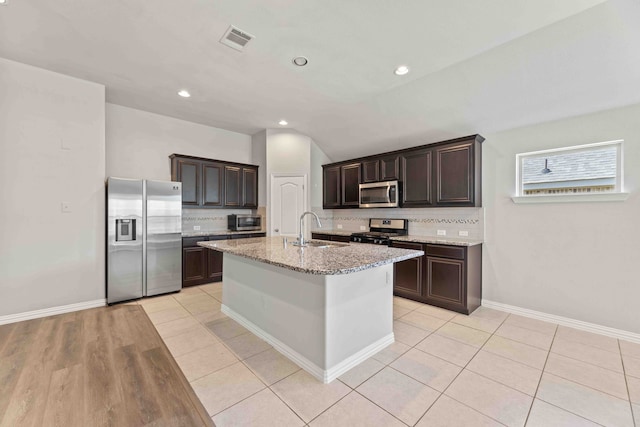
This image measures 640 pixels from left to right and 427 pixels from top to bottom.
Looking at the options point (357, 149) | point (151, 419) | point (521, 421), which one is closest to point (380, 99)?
point (357, 149)

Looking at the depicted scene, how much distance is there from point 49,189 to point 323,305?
3702mm

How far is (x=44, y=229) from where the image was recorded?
129 inches

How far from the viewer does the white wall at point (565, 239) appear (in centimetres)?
277

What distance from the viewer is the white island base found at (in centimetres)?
208

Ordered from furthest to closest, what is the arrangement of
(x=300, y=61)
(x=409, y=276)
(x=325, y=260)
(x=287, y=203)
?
(x=287, y=203) → (x=409, y=276) → (x=300, y=61) → (x=325, y=260)

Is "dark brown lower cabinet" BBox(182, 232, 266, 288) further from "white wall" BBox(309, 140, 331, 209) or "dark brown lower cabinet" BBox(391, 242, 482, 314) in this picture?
"dark brown lower cabinet" BBox(391, 242, 482, 314)

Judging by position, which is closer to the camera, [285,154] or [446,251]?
[446,251]

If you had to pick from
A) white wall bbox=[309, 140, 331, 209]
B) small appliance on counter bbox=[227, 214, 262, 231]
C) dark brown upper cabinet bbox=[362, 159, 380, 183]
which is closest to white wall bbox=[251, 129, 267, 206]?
small appliance on counter bbox=[227, 214, 262, 231]

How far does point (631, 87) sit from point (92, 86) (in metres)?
6.09

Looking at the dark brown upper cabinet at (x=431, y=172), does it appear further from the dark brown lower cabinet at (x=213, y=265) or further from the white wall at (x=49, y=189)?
the white wall at (x=49, y=189)

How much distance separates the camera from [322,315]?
2059 millimetres

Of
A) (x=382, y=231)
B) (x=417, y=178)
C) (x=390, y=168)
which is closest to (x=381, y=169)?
(x=390, y=168)

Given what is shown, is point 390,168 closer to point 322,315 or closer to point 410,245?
point 410,245

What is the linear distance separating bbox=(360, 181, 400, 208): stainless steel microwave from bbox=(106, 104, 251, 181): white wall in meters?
2.86
